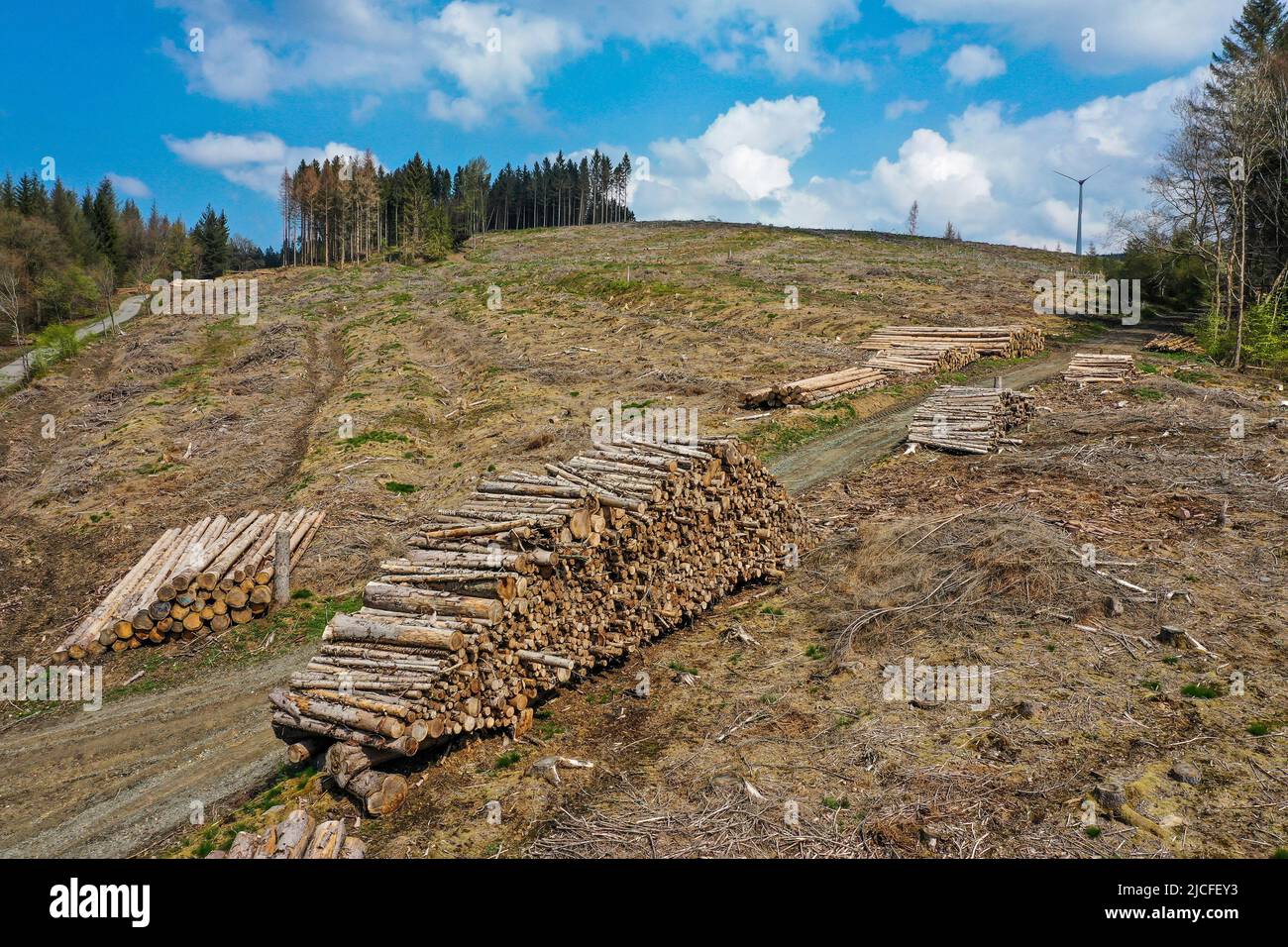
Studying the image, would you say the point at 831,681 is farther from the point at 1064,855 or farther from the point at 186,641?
the point at 186,641

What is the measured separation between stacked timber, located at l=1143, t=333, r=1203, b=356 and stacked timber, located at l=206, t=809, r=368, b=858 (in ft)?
132

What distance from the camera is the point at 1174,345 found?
35281 mm

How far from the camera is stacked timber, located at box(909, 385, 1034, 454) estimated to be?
2089cm

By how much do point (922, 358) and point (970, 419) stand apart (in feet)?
35.3

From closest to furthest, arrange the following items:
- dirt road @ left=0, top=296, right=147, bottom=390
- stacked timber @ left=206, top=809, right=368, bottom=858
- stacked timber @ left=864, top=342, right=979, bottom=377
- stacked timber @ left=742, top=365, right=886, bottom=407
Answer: stacked timber @ left=206, top=809, right=368, bottom=858 < stacked timber @ left=742, top=365, right=886, bottom=407 < stacked timber @ left=864, top=342, right=979, bottom=377 < dirt road @ left=0, top=296, right=147, bottom=390

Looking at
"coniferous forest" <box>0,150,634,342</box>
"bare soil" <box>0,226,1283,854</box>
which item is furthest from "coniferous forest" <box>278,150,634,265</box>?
"bare soil" <box>0,226,1283,854</box>

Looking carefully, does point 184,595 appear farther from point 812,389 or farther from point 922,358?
point 922,358

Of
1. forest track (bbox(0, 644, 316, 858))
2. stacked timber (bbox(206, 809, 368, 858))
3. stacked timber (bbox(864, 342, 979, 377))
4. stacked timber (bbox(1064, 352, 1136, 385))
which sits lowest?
forest track (bbox(0, 644, 316, 858))

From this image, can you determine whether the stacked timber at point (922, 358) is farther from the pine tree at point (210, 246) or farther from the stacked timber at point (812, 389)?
the pine tree at point (210, 246)

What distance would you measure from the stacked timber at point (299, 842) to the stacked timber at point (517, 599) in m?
0.56

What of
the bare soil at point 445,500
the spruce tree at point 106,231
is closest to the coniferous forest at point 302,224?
the spruce tree at point 106,231

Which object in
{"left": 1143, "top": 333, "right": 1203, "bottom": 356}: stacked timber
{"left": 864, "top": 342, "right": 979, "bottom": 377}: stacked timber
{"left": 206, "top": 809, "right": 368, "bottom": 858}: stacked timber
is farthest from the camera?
{"left": 1143, "top": 333, "right": 1203, "bottom": 356}: stacked timber

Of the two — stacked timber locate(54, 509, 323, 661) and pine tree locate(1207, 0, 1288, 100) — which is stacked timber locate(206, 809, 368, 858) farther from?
pine tree locate(1207, 0, 1288, 100)

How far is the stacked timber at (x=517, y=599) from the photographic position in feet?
29.8
